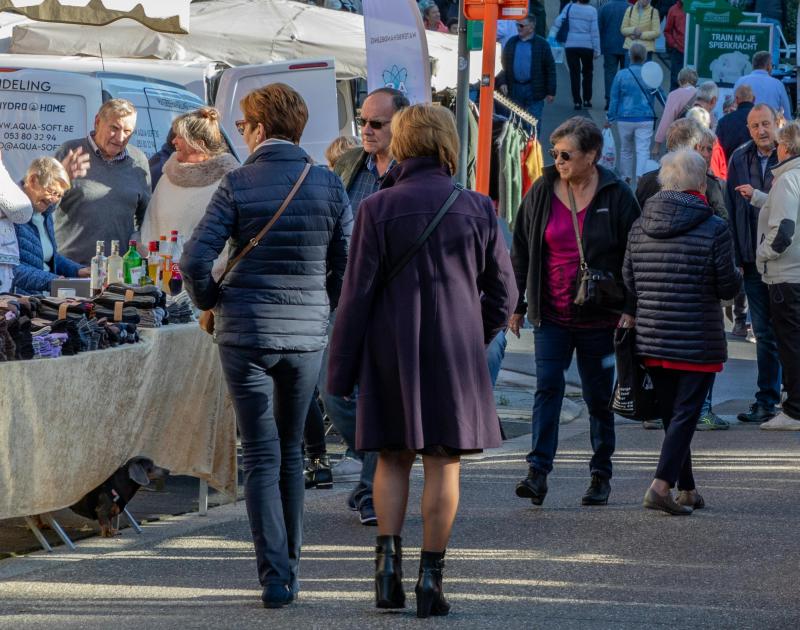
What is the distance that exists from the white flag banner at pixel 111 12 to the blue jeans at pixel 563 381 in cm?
708

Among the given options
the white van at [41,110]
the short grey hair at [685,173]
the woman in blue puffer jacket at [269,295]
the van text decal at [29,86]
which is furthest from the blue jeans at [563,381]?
the van text decal at [29,86]

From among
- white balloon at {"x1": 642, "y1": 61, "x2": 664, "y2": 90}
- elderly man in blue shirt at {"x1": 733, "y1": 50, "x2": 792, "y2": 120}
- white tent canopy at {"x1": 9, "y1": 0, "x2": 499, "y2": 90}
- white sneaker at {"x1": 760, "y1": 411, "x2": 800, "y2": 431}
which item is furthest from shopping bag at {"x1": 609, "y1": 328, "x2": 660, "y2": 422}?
white balloon at {"x1": 642, "y1": 61, "x2": 664, "y2": 90}

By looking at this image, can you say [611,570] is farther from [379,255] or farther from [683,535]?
[379,255]

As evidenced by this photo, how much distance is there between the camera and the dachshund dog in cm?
711

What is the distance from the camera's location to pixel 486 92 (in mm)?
10680

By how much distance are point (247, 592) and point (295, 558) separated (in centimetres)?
25

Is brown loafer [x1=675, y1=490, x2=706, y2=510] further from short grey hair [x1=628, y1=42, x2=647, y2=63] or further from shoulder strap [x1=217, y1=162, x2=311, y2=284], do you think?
short grey hair [x1=628, y1=42, x2=647, y2=63]

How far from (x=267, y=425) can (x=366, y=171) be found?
2418 millimetres

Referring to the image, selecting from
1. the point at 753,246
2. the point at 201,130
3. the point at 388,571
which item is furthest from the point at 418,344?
the point at 753,246

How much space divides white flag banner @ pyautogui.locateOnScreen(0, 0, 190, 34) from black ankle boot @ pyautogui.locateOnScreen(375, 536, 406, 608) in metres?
9.03

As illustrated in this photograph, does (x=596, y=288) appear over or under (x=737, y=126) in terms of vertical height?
under

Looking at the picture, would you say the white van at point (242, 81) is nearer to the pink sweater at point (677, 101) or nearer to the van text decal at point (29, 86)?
the van text decal at point (29, 86)

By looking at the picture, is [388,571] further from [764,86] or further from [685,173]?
[764,86]

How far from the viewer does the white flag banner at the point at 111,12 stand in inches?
537
